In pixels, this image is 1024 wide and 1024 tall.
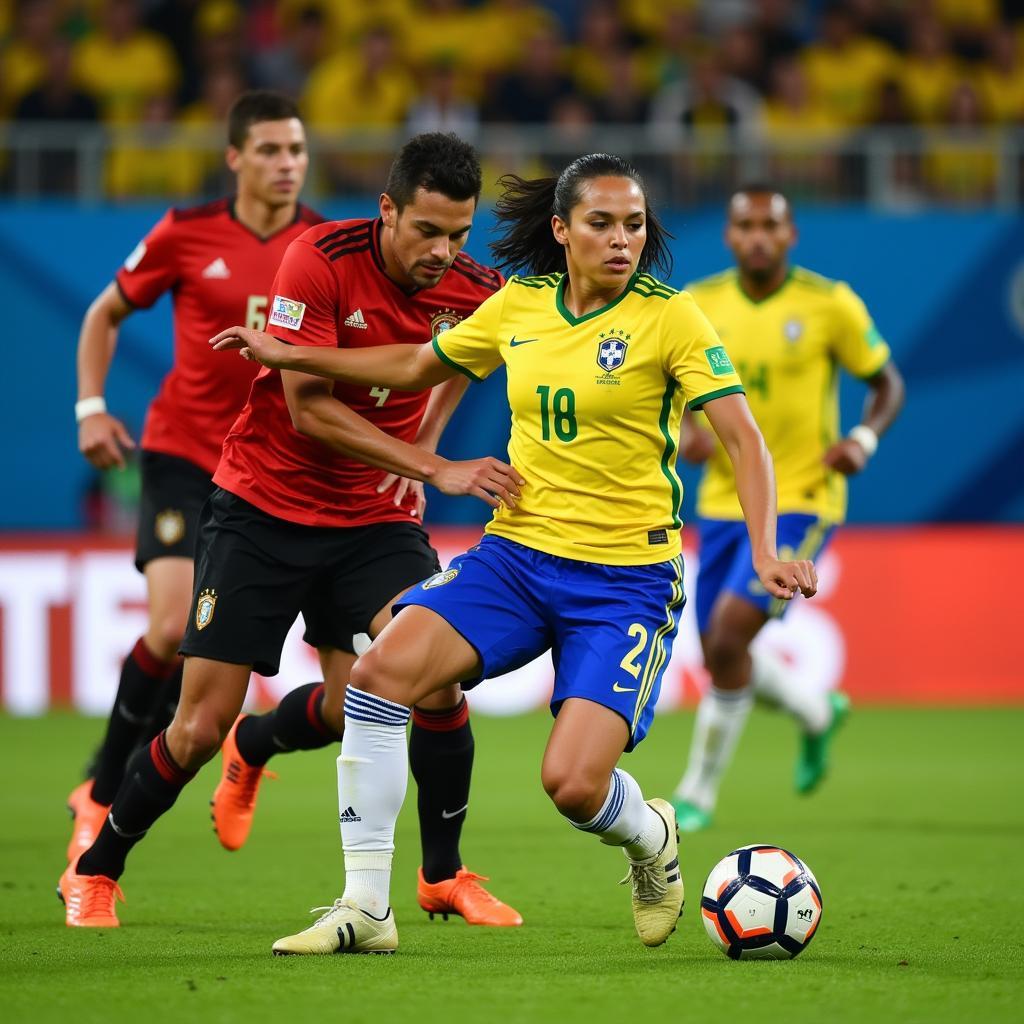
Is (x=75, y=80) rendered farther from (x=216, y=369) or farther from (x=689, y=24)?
(x=216, y=369)

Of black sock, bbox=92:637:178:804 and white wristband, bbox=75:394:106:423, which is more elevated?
white wristband, bbox=75:394:106:423

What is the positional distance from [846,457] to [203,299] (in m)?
2.89

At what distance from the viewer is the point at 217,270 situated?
6934 mm

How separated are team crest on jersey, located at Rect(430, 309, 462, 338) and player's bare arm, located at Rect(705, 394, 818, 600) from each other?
112cm

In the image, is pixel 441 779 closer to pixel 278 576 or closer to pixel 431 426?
pixel 278 576

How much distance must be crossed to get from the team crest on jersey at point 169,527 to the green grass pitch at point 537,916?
4.08 ft

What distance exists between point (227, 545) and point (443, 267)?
1.10m

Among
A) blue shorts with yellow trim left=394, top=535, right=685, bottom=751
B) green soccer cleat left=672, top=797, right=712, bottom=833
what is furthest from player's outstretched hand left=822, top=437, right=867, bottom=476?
blue shorts with yellow trim left=394, top=535, right=685, bottom=751

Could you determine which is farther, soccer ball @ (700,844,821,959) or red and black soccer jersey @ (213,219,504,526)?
red and black soccer jersey @ (213,219,504,526)

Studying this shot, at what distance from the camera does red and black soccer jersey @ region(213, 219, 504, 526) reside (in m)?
5.72

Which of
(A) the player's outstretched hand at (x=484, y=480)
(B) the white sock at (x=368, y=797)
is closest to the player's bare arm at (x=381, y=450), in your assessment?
(A) the player's outstretched hand at (x=484, y=480)

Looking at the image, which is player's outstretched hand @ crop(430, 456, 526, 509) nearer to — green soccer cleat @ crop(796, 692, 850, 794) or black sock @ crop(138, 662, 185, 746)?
black sock @ crop(138, 662, 185, 746)

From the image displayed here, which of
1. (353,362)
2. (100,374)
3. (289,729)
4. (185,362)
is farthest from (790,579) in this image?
(100,374)

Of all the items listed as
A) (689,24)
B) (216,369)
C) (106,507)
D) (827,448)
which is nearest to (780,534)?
(827,448)
